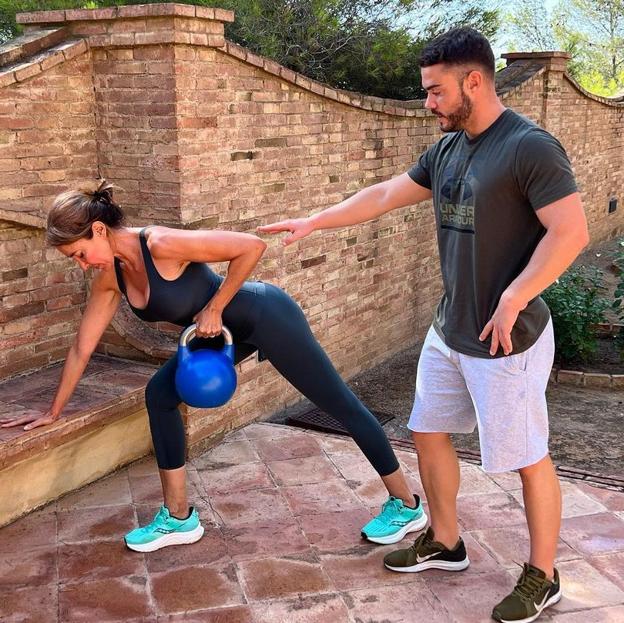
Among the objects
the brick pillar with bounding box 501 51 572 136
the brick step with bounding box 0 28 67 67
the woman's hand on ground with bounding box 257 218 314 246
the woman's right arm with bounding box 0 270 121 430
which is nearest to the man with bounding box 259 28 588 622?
the woman's hand on ground with bounding box 257 218 314 246

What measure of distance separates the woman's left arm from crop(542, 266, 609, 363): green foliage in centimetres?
431

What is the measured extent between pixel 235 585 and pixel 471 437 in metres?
2.72

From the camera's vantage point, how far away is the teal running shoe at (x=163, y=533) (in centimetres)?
377

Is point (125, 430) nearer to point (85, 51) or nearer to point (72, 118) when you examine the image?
point (72, 118)

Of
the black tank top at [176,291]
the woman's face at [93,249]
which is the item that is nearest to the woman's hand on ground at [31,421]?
the black tank top at [176,291]

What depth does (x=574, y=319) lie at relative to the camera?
7148mm

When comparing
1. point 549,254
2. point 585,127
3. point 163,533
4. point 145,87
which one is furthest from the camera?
point 585,127

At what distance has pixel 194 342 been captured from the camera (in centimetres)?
361

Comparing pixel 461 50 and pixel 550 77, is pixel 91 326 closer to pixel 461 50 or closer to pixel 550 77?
pixel 461 50

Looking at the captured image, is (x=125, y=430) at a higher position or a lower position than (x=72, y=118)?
lower

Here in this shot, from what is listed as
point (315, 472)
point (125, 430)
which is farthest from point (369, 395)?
point (125, 430)

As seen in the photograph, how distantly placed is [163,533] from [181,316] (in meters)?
0.99

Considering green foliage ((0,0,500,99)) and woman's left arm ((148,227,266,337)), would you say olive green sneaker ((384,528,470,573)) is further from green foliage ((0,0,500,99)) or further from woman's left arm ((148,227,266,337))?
green foliage ((0,0,500,99))

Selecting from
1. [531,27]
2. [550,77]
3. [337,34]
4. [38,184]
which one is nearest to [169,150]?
[38,184]
